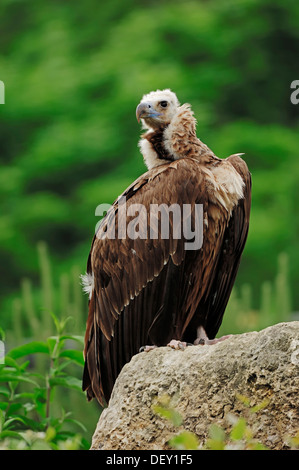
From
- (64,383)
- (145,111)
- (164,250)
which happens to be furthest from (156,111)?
(64,383)

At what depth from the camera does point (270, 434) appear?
2.51 metres

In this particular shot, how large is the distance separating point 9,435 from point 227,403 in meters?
0.91

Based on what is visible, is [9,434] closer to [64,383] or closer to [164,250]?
[64,383]

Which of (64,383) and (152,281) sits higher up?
(152,281)

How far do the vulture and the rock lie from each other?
0.61m

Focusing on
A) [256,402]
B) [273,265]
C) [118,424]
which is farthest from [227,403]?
[273,265]

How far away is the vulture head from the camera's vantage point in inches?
147

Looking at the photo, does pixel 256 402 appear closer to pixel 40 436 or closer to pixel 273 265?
pixel 40 436

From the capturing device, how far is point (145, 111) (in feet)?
12.2

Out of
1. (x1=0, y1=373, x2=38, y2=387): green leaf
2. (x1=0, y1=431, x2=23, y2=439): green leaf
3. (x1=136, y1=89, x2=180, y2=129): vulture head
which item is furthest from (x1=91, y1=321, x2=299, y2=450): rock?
(x1=136, y1=89, x2=180, y2=129): vulture head

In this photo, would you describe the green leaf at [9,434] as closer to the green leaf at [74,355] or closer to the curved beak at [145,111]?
the green leaf at [74,355]

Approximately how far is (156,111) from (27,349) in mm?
1148

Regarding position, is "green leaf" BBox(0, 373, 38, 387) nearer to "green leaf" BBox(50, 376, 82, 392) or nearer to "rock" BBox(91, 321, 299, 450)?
"green leaf" BBox(50, 376, 82, 392)

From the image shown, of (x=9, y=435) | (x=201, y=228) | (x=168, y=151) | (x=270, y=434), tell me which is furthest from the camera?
(x=168, y=151)
